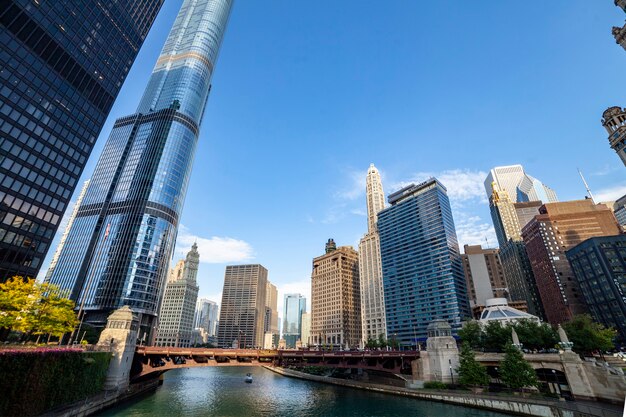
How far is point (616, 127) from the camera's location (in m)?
62.9

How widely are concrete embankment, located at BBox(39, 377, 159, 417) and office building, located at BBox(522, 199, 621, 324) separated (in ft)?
571

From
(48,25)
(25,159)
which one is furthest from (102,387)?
(48,25)

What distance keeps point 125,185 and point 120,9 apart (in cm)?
7027

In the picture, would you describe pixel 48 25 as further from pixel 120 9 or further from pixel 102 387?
pixel 102 387

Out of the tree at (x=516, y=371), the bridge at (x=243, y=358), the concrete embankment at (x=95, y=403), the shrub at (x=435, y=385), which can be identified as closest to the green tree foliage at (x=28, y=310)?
the concrete embankment at (x=95, y=403)

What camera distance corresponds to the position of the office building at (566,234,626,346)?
356ft

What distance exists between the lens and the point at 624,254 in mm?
113000

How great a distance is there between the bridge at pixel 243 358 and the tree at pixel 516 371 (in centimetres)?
1875

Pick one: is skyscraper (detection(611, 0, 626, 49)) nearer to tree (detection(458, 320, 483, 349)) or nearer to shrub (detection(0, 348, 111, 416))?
tree (detection(458, 320, 483, 349))

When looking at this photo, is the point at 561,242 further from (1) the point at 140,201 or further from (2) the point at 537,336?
(1) the point at 140,201

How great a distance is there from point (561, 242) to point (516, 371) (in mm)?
145135

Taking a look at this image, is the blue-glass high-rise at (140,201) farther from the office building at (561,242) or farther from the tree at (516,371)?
the office building at (561,242)

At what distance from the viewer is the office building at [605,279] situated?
109m

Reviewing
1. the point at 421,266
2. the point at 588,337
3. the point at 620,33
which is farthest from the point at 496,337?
the point at 421,266
